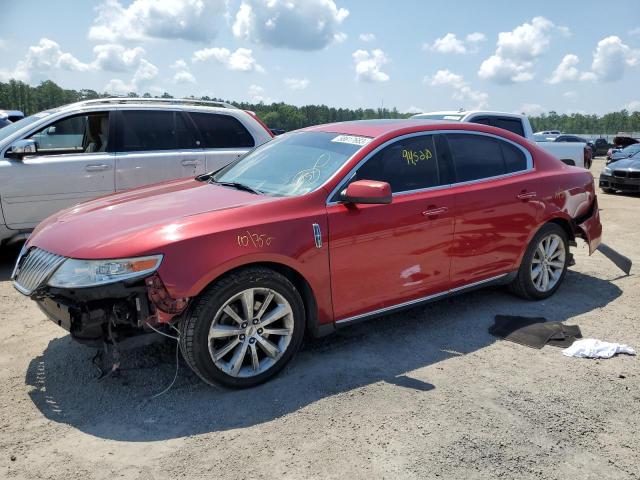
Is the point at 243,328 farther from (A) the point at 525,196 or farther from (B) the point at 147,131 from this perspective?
(B) the point at 147,131

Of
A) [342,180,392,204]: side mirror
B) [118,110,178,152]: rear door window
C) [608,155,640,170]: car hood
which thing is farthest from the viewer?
[608,155,640,170]: car hood

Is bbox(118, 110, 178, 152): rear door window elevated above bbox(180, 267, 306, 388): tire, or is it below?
above

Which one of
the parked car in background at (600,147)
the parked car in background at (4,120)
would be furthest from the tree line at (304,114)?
the parked car in background at (600,147)

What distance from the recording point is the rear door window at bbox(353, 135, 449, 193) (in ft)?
12.8

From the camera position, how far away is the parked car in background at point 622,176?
43.5 feet

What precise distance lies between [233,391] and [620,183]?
43.8 ft

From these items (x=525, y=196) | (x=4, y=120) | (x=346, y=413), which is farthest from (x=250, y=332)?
(x=4, y=120)

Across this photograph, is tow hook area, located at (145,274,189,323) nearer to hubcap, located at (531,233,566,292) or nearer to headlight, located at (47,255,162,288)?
headlight, located at (47,255,162,288)

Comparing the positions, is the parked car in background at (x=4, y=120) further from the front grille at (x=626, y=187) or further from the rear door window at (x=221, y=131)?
the front grille at (x=626, y=187)

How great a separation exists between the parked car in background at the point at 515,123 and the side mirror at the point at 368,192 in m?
5.46

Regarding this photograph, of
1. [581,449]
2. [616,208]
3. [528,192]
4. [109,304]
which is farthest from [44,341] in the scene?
[616,208]

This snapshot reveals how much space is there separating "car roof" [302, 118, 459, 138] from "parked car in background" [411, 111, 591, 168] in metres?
4.34

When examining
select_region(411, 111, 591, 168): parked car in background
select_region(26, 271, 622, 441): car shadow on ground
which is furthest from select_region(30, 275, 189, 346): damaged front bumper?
select_region(411, 111, 591, 168): parked car in background

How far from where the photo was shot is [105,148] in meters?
6.54
